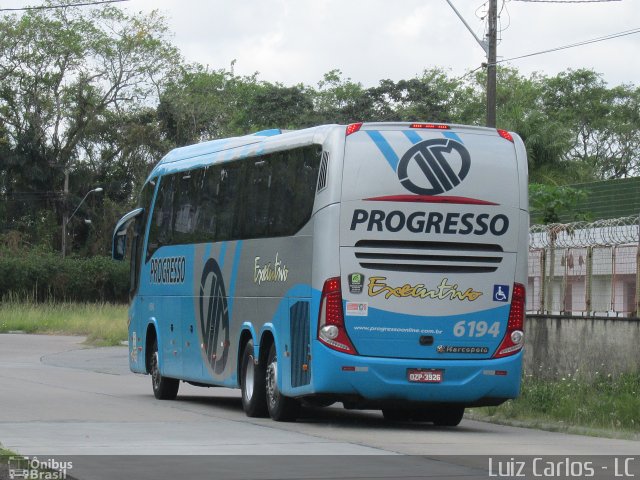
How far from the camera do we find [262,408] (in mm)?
17969

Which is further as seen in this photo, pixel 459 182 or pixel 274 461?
pixel 459 182

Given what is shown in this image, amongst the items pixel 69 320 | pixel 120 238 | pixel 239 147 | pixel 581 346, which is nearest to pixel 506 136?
pixel 239 147

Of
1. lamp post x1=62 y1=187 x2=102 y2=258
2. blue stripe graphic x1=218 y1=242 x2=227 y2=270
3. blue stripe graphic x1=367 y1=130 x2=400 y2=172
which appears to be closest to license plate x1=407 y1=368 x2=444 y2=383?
blue stripe graphic x1=367 y1=130 x2=400 y2=172

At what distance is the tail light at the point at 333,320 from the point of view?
16109mm

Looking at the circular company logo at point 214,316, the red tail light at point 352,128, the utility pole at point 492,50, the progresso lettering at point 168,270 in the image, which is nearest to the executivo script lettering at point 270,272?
the circular company logo at point 214,316

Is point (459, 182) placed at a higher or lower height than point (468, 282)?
higher

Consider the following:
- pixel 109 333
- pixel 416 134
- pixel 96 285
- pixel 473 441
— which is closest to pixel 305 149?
pixel 416 134

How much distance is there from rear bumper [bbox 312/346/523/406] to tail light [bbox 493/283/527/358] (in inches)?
4.2

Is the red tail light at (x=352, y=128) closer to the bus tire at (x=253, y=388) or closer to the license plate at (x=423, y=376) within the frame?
the license plate at (x=423, y=376)

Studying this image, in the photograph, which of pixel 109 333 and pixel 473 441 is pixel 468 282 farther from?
pixel 109 333

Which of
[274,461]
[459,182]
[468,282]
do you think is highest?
[459,182]

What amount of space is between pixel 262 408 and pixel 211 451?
206 inches

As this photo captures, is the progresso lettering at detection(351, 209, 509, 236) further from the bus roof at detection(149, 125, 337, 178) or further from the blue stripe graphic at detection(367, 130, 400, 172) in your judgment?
the bus roof at detection(149, 125, 337, 178)

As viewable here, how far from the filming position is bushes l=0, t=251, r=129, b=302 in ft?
237
